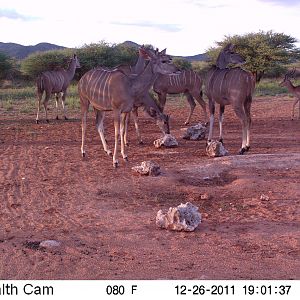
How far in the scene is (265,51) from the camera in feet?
128

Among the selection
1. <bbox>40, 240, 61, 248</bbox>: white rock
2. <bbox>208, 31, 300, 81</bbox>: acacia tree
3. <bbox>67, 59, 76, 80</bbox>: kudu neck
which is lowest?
<bbox>40, 240, 61, 248</bbox>: white rock

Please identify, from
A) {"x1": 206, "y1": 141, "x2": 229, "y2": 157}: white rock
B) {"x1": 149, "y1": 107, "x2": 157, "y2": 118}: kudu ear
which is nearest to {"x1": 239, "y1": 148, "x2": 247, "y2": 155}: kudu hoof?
{"x1": 206, "y1": 141, "x2": 229, "y2": 157}: white rock

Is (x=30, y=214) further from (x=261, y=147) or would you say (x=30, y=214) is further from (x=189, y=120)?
(x=189, y=120)

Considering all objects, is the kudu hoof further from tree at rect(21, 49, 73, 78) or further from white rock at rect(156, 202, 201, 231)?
tree at rect(21, 49, 73, 78)

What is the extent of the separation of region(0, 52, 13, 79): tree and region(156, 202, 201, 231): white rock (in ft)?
106

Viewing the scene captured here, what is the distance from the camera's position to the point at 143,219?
690 cm

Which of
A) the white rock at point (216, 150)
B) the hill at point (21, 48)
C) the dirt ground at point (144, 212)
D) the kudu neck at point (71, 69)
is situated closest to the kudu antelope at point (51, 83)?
the kudu neck at point (71, 69)

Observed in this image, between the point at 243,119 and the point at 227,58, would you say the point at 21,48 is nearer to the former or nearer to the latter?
the point at 227,58

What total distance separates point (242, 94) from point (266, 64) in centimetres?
2939

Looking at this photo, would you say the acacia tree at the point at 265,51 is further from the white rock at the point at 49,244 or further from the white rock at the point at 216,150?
the white rock at the point at 49,244

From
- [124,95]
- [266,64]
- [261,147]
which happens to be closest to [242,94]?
[261,147]

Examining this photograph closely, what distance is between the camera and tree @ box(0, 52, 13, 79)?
3675 centimetres

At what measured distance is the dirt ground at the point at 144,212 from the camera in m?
5.39

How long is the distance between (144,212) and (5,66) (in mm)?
31852
